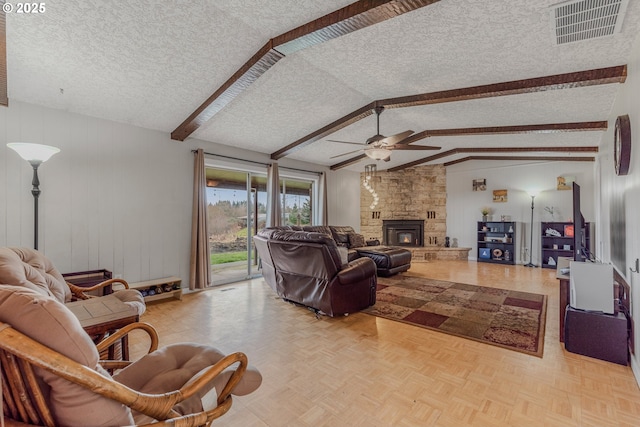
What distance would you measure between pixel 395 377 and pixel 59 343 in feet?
7.17

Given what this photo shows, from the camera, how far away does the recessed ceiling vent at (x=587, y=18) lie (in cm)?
204

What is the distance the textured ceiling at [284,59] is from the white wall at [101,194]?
0.29 meters

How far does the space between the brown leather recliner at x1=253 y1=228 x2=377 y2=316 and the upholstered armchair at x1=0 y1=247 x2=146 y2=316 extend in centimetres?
180

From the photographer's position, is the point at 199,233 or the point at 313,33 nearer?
the point at 313,33

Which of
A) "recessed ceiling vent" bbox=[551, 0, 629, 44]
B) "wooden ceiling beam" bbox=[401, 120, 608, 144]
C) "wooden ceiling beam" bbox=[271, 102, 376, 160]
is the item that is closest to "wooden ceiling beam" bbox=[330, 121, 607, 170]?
"wooden ceiling beam" bbox=[401, 120, 608, 144]

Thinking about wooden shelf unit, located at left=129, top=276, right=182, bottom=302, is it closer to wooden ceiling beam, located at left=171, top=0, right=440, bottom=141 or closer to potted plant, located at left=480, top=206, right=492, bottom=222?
wooden ceiling beam, located at left=171, top=0, right=440, bottom=141

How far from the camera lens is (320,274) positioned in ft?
11.7

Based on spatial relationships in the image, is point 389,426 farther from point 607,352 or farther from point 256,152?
point 256,152

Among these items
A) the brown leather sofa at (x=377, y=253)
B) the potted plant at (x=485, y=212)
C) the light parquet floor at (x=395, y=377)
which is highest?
the potted plant at (x=485, y=212)

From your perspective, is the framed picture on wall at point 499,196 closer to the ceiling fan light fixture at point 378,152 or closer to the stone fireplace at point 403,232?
the stone fireplace at point 403,232

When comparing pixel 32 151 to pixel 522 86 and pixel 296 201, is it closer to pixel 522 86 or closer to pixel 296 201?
pixel 296 201

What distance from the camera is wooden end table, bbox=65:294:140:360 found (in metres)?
1.81

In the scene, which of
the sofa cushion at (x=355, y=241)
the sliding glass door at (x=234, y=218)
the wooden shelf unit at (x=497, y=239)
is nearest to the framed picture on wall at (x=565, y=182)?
the wooden shelf unit at (x=497, y=239)

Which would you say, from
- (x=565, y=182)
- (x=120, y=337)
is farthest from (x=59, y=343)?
(x=565, y=182)
